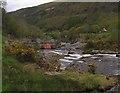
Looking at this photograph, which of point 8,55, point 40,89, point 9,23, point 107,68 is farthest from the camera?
point 9,23

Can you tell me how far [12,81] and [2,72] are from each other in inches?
93.5

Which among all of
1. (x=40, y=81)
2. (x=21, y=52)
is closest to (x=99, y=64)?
(x=21, y=52)

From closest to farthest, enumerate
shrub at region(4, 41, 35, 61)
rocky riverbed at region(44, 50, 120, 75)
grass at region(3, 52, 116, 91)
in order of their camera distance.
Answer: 1. grass at region(3, 52, 116, 91)
2. shrub at region(4, 41, 35, 61)
3. rocky riverbed at region(44, 50, 120, 75)

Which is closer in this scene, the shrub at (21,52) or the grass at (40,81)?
the grass at (40,81)

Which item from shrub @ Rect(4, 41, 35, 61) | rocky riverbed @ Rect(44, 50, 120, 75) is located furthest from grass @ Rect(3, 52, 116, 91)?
rocky riverbed @ Rect(44, 50, 120, 75)

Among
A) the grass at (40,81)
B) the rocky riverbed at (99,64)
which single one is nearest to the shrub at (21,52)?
the grass at (40,81)

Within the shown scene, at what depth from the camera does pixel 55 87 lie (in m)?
33.4

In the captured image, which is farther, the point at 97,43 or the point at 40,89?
the point at 97,43

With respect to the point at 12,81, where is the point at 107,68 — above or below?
below

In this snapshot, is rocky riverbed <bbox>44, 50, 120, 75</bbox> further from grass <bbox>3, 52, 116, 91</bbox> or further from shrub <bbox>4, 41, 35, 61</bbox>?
grass <bbox>3, 52, 116, 91</bbox>

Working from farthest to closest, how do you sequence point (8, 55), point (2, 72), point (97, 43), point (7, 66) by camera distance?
1. point (97, 43)
2. point (8, 55)
3. point (7, 66)
4. point (2, 72)

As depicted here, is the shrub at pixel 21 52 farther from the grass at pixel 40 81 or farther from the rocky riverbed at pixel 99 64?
the rocky riverbed at pixel 99 64

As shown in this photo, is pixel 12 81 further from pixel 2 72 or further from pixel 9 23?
pixel 9 23

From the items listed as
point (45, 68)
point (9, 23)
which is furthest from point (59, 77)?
point (9, 23)
